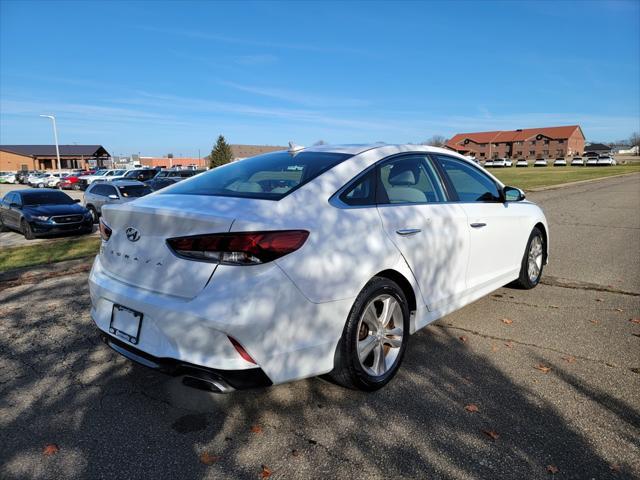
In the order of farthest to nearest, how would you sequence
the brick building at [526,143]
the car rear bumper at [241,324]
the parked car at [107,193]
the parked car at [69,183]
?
1. the brick building at [526,143]
2. the parked car at [69,183]
3. the parked car at [107,193]
4. the car rear bumper at [241,324]

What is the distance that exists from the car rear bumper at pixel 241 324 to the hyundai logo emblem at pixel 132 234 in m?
0.30

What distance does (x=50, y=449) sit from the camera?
8.20 feet

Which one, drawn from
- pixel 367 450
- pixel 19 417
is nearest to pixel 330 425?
pixel 367 450

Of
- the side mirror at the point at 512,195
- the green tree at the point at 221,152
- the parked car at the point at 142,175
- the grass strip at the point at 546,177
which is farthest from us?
the green tree at the point at 221,152

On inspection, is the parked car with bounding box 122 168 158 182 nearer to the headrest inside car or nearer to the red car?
the red car

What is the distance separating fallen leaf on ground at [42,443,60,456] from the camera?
2.47 m

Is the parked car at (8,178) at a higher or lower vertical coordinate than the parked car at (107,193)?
lower

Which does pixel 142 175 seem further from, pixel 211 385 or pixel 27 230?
pixel 211 385

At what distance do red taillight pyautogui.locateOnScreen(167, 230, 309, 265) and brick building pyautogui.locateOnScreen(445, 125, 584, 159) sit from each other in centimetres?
12202

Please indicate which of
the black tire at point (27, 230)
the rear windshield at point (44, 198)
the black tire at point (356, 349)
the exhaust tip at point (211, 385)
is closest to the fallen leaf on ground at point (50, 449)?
the exhaust tip at point (211, 385)

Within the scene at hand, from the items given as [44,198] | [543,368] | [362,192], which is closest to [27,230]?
[44,198]

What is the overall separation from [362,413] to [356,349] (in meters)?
0.40

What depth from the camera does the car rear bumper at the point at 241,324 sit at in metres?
2.35

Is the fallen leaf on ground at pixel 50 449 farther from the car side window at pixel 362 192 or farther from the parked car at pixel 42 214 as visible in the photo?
the parked car at pixel 42 214
